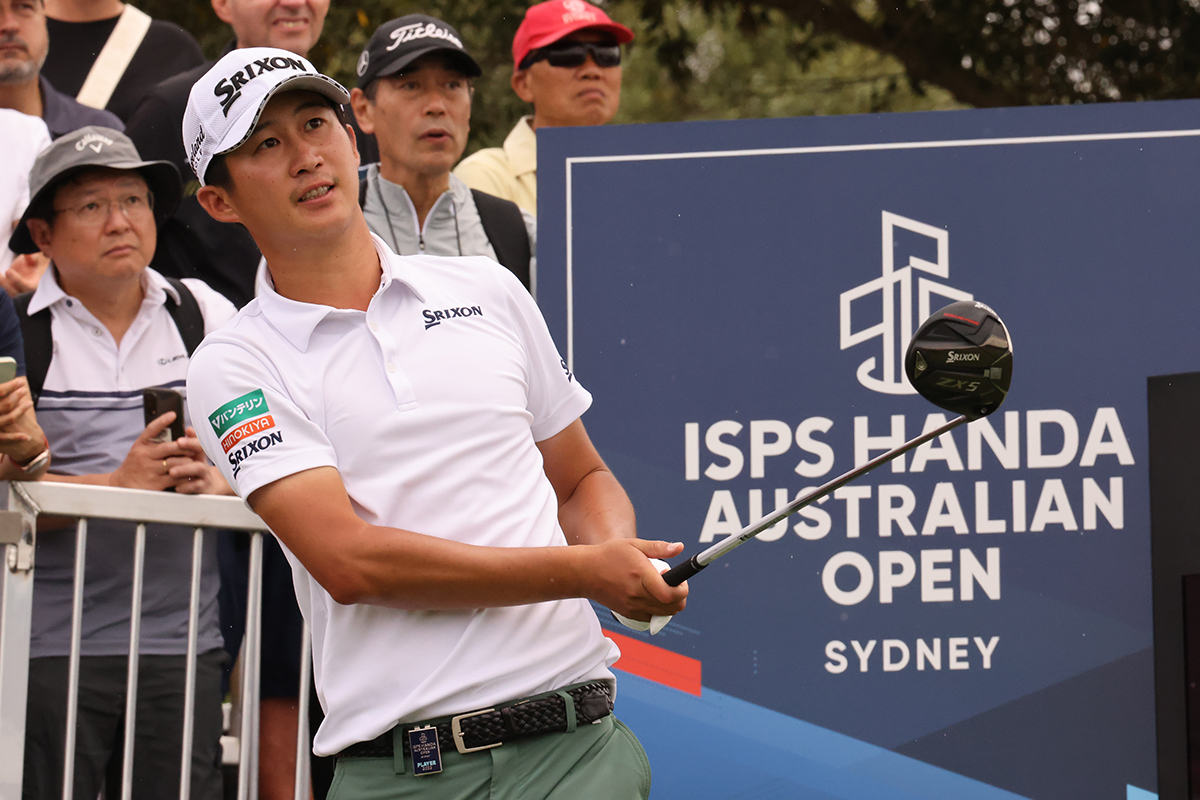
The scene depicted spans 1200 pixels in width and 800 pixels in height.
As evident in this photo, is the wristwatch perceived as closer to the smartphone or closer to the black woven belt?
the smartphone

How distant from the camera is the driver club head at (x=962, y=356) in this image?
2506 mm

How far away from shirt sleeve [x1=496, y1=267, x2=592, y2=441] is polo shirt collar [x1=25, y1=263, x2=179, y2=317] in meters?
1.94

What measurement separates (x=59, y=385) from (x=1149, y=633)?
3095 millimetres

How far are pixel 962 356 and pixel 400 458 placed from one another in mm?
997

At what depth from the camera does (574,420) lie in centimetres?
288

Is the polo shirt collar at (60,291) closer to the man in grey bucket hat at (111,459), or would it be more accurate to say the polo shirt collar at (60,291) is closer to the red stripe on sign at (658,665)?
the man in grey bucket hat at (111,459)

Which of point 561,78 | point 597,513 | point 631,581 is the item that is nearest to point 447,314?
point 597,513

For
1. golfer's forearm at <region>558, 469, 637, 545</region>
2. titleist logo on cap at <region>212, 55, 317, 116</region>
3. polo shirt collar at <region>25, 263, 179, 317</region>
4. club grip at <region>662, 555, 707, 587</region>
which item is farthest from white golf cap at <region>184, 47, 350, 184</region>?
polo shirt collar at <region>25, 263, 179, 317</region>

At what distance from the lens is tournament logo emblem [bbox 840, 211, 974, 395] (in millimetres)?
3803

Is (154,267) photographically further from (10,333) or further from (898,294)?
(898,294)

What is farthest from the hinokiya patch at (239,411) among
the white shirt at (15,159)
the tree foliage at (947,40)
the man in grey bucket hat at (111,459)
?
the tree foliage at (947,40)

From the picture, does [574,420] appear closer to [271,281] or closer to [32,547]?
[271,281]

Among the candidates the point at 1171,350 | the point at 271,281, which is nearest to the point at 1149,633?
the point at 1171,350

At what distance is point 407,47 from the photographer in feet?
14.8
